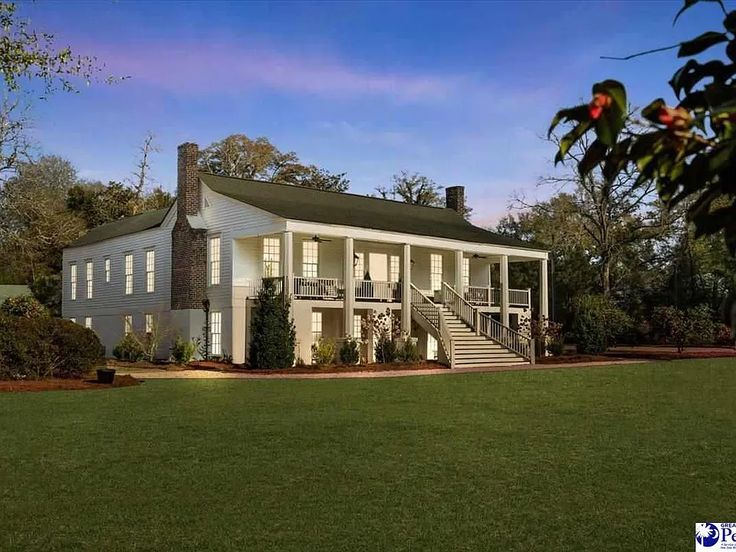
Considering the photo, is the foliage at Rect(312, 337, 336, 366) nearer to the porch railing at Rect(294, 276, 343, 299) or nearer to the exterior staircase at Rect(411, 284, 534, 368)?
the porch railing at Rect(294, 276, 343, 299)

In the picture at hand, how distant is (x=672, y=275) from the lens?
4991cm

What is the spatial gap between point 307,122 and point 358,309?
26.1 ft

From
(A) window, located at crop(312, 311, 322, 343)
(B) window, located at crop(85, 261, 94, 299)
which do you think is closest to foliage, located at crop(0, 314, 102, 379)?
(A) window, located at crop(312, 311, 322, 343)

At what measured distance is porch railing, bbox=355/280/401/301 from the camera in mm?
31125

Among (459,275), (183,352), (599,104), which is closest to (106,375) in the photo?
(183,352)

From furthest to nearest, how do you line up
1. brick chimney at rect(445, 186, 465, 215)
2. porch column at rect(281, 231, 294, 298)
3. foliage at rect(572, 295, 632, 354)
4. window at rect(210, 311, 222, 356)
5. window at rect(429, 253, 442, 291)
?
brick chimney at rect(445, 186, 465, 215) → window at rect(429, 253, 442, 291) → foliage at rect(572, 295, 632, 354) → window at rect(210, 311, 222, 356) → porch column at rect(281, 231, 294, 298)

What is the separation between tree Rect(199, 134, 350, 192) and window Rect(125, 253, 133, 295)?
27600 millimetres

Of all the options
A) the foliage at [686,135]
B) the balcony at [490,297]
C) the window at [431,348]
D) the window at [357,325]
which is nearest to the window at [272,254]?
the window at [357,325]

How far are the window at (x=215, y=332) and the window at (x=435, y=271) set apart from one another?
1076 cm

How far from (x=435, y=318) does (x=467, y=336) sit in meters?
1.51

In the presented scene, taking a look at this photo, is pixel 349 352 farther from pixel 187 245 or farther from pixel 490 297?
pixel 490 297

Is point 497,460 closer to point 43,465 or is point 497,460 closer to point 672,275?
point 43,465

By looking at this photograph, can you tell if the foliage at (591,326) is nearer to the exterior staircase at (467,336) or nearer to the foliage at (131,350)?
the exterior staircase at (467,336)

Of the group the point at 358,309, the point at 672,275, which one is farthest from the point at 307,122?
the point at 672,275
